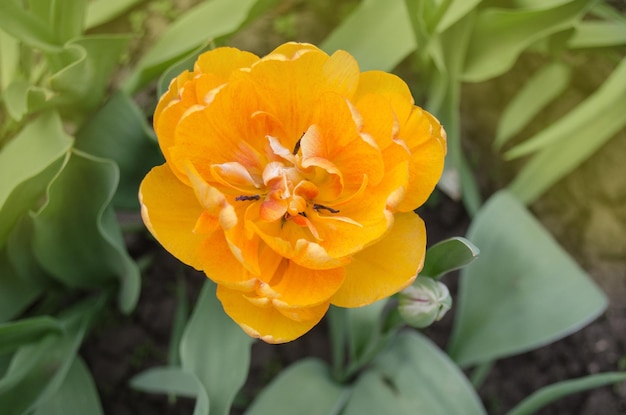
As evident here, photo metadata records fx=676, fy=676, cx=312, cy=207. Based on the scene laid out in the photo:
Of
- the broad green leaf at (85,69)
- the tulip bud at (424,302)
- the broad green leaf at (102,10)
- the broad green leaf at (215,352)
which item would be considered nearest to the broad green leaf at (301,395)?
the broad green leaf at (215,352)

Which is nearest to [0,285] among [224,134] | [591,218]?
[224,134]

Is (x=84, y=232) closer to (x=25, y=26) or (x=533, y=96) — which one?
(x=25, y=26)

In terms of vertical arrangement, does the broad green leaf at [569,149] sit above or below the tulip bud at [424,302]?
below

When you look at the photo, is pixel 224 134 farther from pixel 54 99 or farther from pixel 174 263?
pixel 174 263

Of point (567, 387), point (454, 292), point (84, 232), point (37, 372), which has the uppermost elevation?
point (84, 232)

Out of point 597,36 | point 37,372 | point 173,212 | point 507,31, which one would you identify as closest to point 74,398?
point 37,372

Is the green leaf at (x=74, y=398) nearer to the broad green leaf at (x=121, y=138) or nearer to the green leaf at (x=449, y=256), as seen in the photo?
the broad green leaf at (x=121, y=138)

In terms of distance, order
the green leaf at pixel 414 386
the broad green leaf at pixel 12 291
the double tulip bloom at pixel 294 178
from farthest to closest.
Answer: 1. the broad green leaf at pixel 12 291
2. the green leaf at pixel 414 386
3. the double tulip bloom at pixel 294 178

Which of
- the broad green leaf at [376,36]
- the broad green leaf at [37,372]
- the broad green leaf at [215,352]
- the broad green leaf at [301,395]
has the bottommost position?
the broad green leaf at [301,395]
